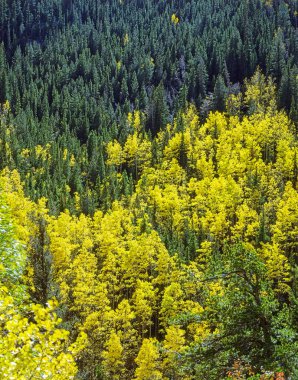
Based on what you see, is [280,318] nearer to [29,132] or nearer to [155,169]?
[155,169]

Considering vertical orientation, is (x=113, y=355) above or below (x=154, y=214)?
above

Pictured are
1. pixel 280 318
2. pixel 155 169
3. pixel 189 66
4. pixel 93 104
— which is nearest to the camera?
pixel 280 318

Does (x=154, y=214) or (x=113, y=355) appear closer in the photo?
(x=113, y=355)

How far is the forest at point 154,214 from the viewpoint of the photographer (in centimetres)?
1347

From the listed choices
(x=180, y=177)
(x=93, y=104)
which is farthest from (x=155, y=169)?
(x=93, y=104)

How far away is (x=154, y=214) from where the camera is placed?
8550 cm

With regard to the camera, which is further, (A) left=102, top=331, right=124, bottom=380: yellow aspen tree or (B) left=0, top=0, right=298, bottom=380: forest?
(A) left=102, top=331, right=124, bottom=380: yellow aspen tree

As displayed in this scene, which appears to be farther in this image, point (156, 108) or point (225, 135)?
point (156, 108)

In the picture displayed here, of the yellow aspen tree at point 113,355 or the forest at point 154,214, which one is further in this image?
the yellow aspen tree at point 113,355

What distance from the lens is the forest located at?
44.2 feet

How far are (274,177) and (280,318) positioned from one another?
3301 inches

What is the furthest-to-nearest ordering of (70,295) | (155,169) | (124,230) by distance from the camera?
(155,169) → (124,230) → (70,295)

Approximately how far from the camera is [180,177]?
334 ft

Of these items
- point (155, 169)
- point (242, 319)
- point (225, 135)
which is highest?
point (242, 319)
